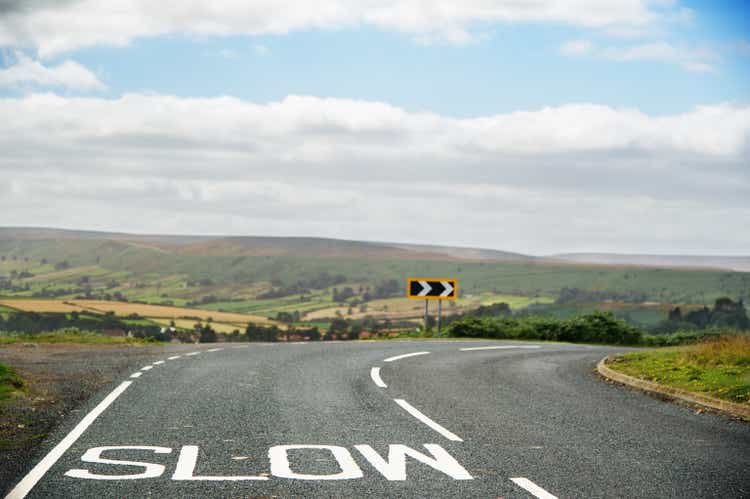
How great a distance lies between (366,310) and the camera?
3044 inches

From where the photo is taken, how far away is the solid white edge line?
629cm

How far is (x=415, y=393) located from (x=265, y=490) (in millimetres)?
6467

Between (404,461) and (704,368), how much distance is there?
9328 millimetres

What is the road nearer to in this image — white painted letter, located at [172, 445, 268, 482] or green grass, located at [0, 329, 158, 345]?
white painted letter, located at [172, 445, 268, 482]

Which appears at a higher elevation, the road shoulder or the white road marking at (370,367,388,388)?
the road shoulder

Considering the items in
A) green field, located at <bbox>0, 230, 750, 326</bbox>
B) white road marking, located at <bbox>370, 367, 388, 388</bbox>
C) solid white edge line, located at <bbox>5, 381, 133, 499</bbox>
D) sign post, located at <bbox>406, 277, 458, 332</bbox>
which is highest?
sign post, located at <bbox>406, 277, 458, 332</bbox>

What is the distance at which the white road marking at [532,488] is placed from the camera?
20.8ft

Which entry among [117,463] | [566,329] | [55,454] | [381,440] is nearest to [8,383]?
[55,454]

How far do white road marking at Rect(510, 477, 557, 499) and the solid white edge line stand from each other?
385 cm

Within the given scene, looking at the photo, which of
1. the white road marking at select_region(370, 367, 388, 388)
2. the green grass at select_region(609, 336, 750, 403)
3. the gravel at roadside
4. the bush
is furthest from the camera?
the bush

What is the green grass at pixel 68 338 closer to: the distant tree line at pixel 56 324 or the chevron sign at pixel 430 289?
the distant tree line at pixel 56 324

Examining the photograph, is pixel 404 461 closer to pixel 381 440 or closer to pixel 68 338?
pixel 381 440

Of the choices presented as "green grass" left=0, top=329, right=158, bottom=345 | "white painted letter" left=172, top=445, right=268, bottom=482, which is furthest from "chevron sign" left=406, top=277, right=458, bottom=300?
"white painted letter" left=172, top=445, right=268, bottom=482

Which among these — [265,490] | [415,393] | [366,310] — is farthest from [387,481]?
[366,310]
